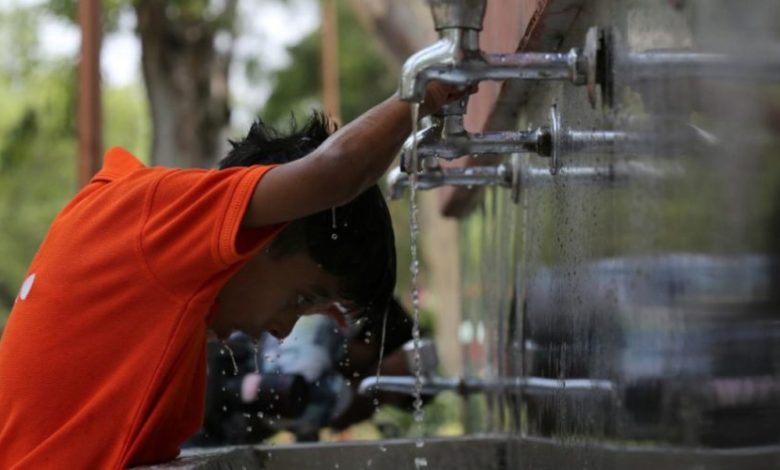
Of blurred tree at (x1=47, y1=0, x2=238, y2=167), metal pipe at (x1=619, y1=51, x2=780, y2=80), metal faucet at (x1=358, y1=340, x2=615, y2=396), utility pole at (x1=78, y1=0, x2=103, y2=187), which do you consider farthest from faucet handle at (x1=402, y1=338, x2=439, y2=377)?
blurred tree at (x1=47, y1=0, x2=238, y2=167)

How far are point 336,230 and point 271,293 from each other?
0.17m

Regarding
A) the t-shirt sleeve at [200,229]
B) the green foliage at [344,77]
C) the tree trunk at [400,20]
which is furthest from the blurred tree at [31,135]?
the t-shirt sleeve at [200,229]

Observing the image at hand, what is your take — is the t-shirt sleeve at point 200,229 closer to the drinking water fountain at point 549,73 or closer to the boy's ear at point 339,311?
the drinking water fountain at point 549,73

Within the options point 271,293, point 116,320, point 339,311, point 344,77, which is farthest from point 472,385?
point 344,77

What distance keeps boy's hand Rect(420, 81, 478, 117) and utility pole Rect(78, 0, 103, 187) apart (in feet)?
13.3

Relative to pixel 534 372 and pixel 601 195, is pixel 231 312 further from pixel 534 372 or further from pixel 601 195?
pixel 601 195

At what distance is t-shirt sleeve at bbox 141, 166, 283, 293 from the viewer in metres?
1.99

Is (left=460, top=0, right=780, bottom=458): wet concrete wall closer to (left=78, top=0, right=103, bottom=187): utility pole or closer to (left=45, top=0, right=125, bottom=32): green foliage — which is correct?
(left=78, top=0, right=103, bottom=187): utility pole

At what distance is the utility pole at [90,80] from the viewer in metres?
5.68

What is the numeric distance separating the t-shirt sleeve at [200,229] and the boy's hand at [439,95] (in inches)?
13.2

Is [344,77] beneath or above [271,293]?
above

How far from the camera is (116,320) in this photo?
82.8 inches

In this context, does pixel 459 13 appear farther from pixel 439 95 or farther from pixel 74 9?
pixel 74 9

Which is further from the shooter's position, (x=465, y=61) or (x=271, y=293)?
(x=271, y=293)
